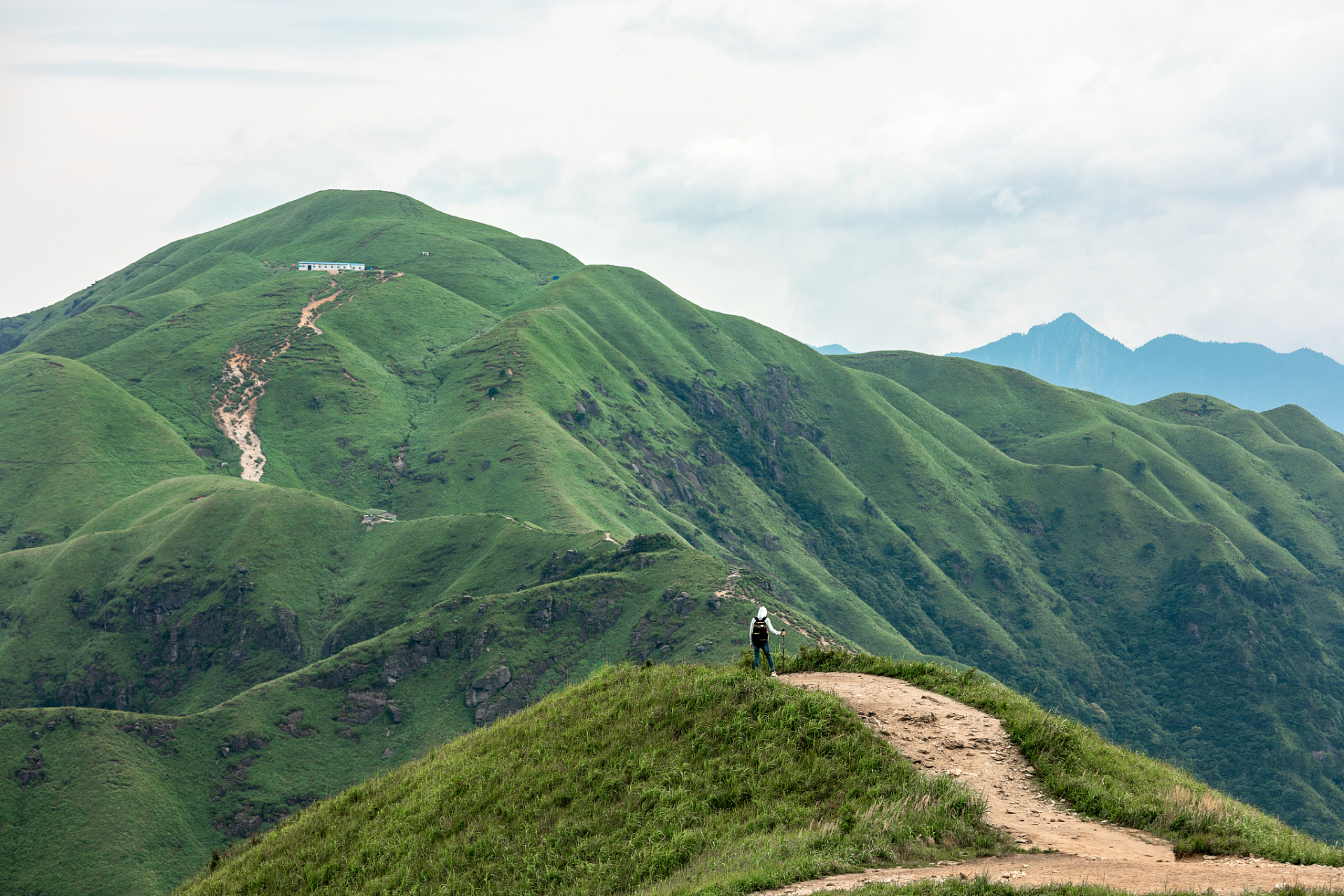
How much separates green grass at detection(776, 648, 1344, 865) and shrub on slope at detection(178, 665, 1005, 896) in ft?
11.7

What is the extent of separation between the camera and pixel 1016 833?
2353 cm

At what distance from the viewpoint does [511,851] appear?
1133 inches

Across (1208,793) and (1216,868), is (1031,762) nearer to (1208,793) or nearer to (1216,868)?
(1208,793)

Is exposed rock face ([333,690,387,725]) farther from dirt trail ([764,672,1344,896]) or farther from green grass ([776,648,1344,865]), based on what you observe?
green grass ([776,648,1344,865])

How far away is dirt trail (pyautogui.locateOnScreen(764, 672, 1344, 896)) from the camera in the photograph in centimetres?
2028

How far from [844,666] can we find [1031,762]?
1013 centimetres

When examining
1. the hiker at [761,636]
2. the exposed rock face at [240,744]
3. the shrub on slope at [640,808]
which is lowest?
the exposed rock face at [240,744]

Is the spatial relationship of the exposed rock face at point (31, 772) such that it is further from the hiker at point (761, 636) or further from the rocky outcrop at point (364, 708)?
the hiker at point (761, 636)

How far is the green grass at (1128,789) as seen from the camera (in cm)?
2223

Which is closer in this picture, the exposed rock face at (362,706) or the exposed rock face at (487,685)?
the exposed rock face at (362,706)

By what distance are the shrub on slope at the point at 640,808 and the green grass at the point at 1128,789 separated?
3580mm

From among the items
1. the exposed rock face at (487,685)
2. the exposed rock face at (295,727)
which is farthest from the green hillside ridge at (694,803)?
the exposed rock face at (295,727)

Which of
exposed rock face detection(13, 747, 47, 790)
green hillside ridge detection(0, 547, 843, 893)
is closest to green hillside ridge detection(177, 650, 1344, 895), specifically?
green hillside ridge detection(0, 547, 843, 893)

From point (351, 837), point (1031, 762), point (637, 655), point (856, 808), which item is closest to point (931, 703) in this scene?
point (1031, 762)
